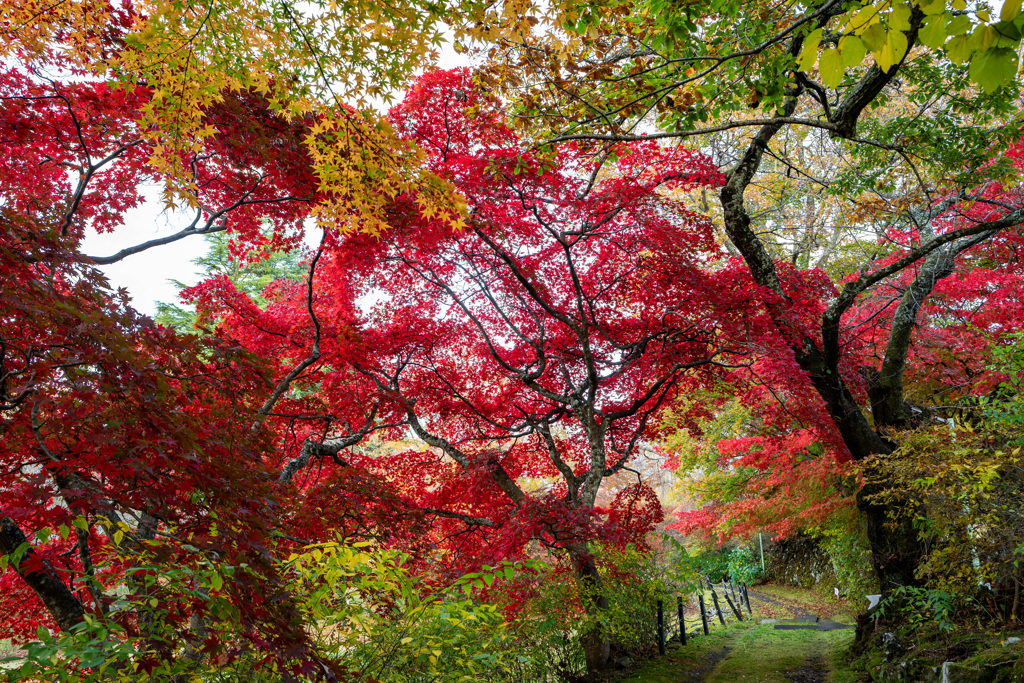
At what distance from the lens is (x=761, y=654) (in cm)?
815

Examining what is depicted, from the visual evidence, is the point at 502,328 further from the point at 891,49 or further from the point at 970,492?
the point at 891,49

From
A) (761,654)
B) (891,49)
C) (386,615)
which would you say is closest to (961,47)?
(891,49)

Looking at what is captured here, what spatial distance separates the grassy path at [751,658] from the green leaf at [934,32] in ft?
21.0

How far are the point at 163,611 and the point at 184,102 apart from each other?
3078mm

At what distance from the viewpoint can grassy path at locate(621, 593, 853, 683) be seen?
6.53m

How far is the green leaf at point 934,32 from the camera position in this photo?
1316mm

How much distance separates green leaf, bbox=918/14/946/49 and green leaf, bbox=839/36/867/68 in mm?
119

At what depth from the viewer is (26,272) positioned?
2.67 metres

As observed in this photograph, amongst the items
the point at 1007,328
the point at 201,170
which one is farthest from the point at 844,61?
the point at 1007,328

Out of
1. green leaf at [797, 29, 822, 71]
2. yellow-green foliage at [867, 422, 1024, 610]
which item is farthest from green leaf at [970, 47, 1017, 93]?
yellow-green foliage at [867, 422, 1024, 610]

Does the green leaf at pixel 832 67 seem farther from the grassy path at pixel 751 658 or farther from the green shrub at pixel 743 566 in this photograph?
the green shrub at pixel 743 566

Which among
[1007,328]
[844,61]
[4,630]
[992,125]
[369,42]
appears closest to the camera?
[844,61]

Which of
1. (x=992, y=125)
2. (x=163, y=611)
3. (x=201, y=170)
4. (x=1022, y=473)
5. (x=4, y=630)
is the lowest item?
(x=4, y=630)

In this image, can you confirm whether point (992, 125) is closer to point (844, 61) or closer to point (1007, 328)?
point (1007, 328)
